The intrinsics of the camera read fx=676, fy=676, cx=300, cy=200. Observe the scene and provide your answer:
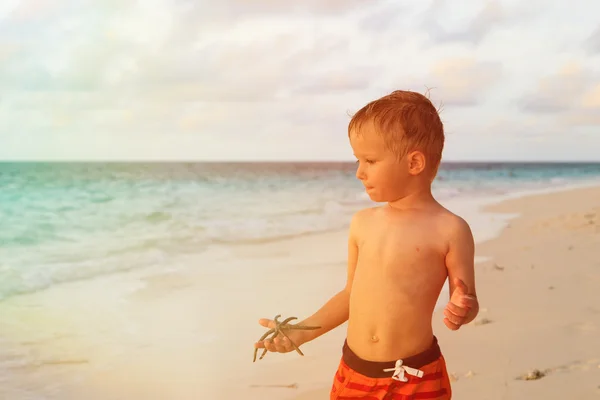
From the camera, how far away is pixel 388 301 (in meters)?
1.54

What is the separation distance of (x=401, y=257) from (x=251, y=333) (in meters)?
2.41

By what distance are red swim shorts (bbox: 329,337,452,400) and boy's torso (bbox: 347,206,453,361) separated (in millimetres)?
20

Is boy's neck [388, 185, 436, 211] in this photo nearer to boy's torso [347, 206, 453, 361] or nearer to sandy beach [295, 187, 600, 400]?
boy's torso [347, 206, 453, 361]

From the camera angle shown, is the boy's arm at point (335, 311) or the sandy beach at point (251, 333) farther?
the sandy beach at point (251, 333)

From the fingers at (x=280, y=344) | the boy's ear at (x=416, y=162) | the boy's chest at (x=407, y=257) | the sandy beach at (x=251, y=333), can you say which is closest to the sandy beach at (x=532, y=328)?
the sandy beach at (x=251, y=333)

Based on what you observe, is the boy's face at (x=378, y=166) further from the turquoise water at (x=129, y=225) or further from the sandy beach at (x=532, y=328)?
the turquoise water at (x=129, y=225)

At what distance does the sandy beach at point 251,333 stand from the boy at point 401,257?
125cm

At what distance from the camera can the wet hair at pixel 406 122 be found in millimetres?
1488

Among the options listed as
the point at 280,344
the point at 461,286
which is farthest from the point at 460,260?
the point at 280,344

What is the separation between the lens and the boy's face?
1510 millimetres

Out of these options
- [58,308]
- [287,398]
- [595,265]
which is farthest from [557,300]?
[58,308]

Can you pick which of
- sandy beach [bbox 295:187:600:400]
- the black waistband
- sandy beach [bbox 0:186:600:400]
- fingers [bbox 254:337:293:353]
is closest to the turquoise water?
sandy beach [bbox 0:186:600:400]

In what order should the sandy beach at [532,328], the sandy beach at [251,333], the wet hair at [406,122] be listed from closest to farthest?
the wet hair at [406,122] < the sandy beach at [532,328] < the sandy beach at [251,333]

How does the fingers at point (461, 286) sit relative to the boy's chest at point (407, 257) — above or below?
below
